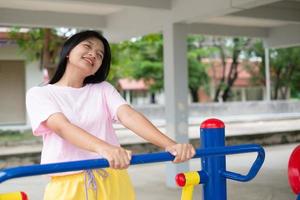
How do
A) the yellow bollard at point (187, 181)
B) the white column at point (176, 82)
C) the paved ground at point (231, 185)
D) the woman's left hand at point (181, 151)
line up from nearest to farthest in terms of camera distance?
1. the woman's left hand at point (181, 151)
2. the yellow bollard at point (187, 181)
3. the paved ground at point (231, 185)
4. the white column at point (176, 82)

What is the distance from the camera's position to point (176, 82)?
5328mm

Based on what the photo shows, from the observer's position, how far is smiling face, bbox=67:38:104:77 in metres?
1.45

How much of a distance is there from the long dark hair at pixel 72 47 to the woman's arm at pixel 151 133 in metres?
0.15

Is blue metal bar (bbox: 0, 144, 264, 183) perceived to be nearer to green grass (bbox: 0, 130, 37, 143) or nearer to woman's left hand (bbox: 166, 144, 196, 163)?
woman's left hand (bbox: 166, 144, 196, 163)

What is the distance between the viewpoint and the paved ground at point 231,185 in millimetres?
4934

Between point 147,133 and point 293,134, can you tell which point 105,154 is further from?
point 293,134

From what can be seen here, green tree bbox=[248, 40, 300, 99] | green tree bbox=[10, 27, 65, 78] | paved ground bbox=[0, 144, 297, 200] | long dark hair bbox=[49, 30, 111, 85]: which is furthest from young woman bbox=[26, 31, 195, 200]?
green tree bbox=[248, 40, 300, 99]

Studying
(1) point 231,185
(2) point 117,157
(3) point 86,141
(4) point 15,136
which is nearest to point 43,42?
(4) point 15,136

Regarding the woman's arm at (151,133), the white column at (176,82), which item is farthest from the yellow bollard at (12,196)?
the white column at (176,82)

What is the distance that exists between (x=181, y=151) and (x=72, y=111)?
1.19 ft

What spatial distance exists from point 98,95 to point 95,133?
0.41 ft

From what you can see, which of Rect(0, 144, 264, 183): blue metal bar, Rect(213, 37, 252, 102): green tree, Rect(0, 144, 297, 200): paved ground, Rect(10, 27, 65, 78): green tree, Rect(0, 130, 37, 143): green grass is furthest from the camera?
Rect(213, 37, 252, 102): green tree

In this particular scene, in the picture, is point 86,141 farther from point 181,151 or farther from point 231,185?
point 231,185

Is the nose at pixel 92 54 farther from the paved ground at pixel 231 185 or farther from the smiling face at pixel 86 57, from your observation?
the paved ground at pixel 231 185
